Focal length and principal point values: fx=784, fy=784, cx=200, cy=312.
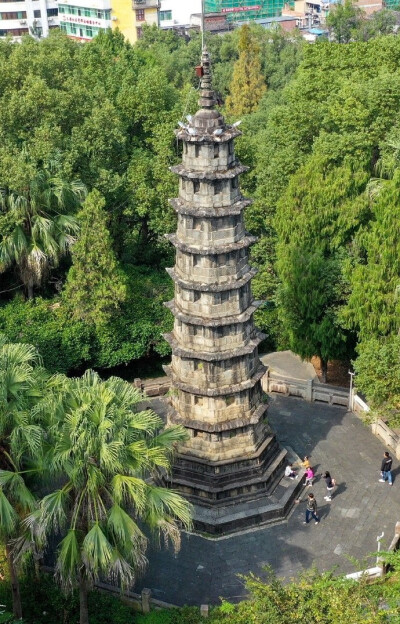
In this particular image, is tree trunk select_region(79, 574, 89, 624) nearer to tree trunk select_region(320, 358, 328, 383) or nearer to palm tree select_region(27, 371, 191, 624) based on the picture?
palm tree select_region(27, 371, 191, 624)

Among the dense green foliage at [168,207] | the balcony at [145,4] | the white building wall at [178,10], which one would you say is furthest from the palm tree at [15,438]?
the white building wall at [178,10]

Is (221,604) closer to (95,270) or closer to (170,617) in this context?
(170,617)

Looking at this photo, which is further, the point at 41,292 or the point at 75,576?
the point at 41,292

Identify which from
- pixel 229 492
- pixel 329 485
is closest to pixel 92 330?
pixel 229 492

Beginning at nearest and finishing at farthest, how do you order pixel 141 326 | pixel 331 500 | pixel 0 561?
pixel 0 561, pixel 331 500, pixel 141 326

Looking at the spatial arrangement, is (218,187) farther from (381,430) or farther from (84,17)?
(84,17)

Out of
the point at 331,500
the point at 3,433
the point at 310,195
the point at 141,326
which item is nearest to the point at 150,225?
the point at 141,326
